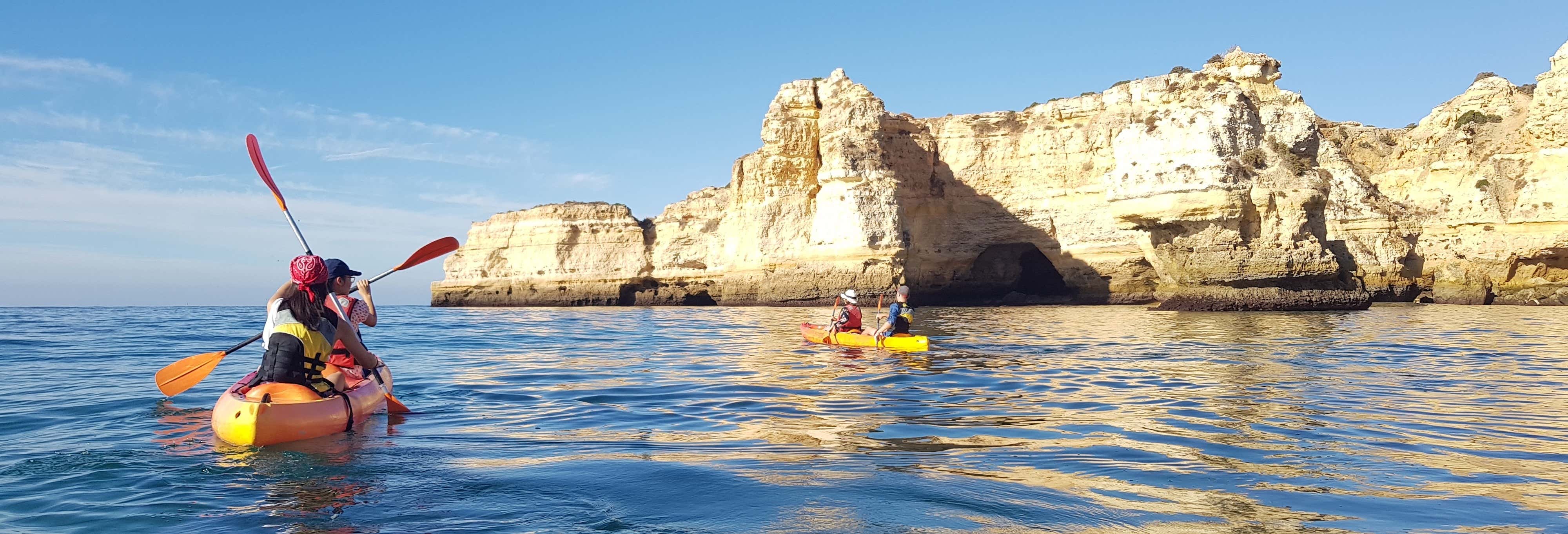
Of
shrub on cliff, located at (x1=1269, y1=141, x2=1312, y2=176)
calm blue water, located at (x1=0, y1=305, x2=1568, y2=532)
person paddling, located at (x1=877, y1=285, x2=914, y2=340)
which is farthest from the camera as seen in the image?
shrub on cliff, located at (x1=1269, y1=141, x2=1312, y2=176)

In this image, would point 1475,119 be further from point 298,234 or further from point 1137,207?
point 298,234

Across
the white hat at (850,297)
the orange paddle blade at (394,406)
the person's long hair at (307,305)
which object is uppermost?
the person's long hair at (307,305)

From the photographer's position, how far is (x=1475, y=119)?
34.7 meters

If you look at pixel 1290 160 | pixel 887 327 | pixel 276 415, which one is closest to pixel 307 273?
pixel 276 415

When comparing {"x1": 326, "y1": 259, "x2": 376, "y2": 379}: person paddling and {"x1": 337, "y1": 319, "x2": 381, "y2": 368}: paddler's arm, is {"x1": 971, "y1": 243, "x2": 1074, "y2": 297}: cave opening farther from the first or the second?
{"x1": 337, "y1": 319, "x2": 381, "y2": 368}: paddler's arm

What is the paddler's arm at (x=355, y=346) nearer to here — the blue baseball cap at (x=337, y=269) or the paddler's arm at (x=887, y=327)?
the blue baseball cap at (x=337, y=269)

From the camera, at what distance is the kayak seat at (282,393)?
5.75m

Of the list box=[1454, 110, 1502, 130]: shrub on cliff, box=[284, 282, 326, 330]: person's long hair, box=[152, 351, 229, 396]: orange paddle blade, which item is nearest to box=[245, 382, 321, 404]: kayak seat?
box=[284, 282, 326, 330]: person's long hair

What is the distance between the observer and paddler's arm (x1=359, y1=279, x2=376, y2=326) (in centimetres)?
763

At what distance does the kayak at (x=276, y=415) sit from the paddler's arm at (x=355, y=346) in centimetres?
36

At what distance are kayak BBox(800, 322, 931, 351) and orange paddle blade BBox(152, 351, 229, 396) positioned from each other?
786 centimetres

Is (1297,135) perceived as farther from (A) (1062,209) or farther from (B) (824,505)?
(B) (824,505)

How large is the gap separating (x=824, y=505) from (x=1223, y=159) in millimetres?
22341

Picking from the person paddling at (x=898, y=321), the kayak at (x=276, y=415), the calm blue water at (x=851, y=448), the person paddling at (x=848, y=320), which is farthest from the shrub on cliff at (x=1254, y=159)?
the kayak at (x=276, y=415)
